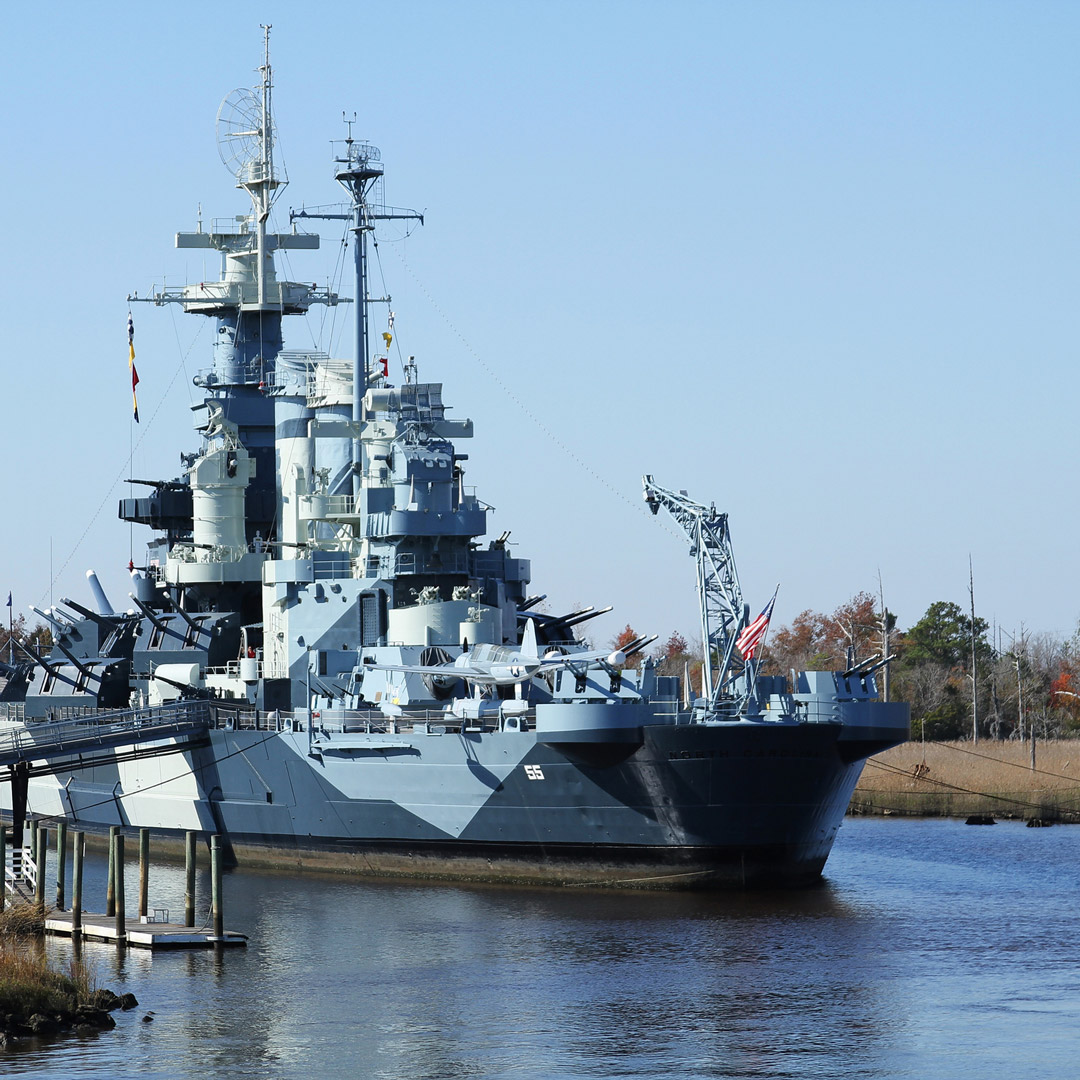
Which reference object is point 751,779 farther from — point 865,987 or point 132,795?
point 132,795

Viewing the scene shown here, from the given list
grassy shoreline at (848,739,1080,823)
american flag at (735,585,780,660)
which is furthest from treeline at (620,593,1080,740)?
american flag at (735,585,780,660)

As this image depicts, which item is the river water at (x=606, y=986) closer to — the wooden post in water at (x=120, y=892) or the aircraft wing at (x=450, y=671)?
the wooden post in water at (x=120, y=892)

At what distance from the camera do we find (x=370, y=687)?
4178cm

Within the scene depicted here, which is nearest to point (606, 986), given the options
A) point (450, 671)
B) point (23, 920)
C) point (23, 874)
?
point (23, 920)

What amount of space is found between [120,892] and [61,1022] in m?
6.90

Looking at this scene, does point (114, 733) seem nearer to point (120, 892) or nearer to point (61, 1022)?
point (120, 892)

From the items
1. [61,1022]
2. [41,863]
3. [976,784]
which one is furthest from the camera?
[976,784]

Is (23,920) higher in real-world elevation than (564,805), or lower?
lower

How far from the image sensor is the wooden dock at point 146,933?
32219 millimetres

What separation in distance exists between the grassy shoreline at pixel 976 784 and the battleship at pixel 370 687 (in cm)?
1621

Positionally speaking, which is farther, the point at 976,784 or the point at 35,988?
the point at 976,784

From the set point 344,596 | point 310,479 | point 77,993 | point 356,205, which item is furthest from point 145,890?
point 356,205

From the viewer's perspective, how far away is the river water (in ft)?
81.5

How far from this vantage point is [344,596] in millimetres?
44594
